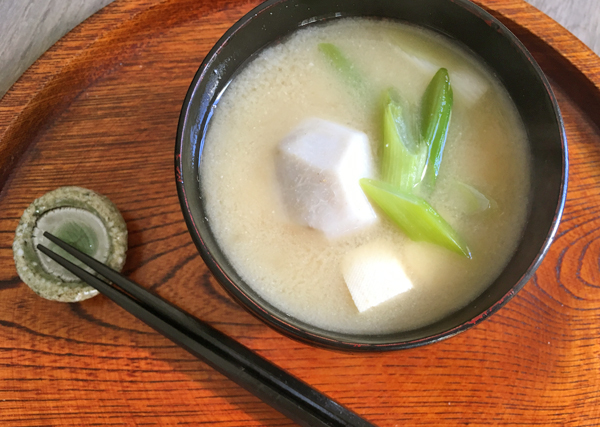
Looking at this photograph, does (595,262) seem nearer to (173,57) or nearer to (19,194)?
(173,57)

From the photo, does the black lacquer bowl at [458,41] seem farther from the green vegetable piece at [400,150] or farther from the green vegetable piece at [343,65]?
the green vegetable piece at [400,150]

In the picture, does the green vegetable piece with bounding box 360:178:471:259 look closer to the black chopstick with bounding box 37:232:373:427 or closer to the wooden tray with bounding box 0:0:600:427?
the wooden tray with bounding box 0:0:600:427

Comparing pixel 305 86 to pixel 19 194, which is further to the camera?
pixel 19 194

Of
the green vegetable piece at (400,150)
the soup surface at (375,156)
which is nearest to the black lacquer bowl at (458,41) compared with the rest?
the soup surface at (375,156)

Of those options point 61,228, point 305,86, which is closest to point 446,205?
point 305,86

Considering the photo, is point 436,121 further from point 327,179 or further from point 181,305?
point 181,305

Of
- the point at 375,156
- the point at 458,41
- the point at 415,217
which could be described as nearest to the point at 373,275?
the point at 415,217
